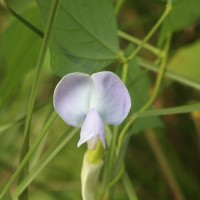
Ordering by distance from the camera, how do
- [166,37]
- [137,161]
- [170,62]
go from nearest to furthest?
1. [166,37]
2. [170,62]
3. [137,161]

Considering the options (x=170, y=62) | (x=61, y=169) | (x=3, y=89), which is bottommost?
(x=61, y=169)

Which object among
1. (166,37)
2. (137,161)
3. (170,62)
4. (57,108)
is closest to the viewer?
(57,108)

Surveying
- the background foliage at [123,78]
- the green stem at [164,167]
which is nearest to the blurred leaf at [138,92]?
the background foliage at [123,78]

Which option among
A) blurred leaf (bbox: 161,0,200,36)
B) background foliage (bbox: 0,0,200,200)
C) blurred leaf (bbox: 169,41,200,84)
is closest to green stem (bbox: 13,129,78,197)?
background foliage (bbox: 0,0,200,200)

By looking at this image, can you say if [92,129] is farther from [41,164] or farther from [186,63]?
[186,63]

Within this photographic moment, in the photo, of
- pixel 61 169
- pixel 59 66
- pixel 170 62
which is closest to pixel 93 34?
pixel 59 66

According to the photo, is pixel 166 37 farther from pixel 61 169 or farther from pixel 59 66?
pixel 61 169

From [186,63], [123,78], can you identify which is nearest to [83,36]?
[123,78]

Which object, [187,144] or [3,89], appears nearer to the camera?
[3,89]

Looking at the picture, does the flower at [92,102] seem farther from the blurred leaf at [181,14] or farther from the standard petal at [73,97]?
the blurred leaf at [181,14]
